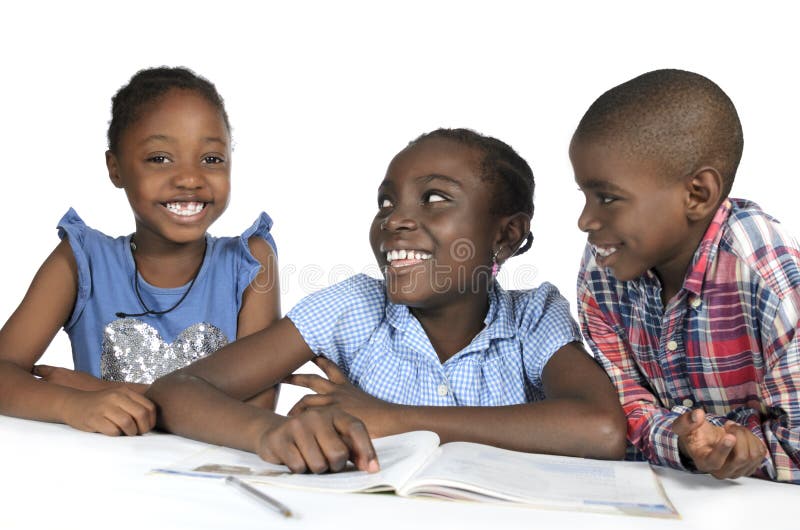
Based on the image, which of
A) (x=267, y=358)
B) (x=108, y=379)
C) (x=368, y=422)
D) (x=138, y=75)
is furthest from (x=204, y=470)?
(x=138, y=75)

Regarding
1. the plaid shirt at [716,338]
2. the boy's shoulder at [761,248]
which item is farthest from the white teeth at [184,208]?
the boy's shoulder at [761,248]

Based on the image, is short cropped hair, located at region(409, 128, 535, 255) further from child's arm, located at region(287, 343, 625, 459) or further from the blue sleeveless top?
the blue sleeveless top

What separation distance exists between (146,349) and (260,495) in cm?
113

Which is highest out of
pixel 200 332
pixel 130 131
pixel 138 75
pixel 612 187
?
pixel 138 75

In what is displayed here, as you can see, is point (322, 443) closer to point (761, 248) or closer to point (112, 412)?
point (112, 412)

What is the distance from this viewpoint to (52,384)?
1.68 m

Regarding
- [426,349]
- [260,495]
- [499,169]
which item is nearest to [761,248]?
[499,169]

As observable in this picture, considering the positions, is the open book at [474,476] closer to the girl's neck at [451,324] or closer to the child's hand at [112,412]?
the child's hand at [112,412]

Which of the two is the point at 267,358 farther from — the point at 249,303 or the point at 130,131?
the point at 130,131

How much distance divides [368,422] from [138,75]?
1165 millimetres

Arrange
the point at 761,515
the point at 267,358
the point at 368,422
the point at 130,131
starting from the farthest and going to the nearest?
the point at 130,131 < the point at 267,358 < the point at 368,422 < the point at 761,515

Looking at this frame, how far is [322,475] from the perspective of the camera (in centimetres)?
122

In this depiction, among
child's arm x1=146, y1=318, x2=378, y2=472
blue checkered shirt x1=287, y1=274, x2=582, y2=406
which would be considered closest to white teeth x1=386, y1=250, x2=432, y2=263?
blue checkered shirt x1=287, y1=274, x2=582, y2=406

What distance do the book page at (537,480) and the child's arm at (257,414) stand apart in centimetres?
12
